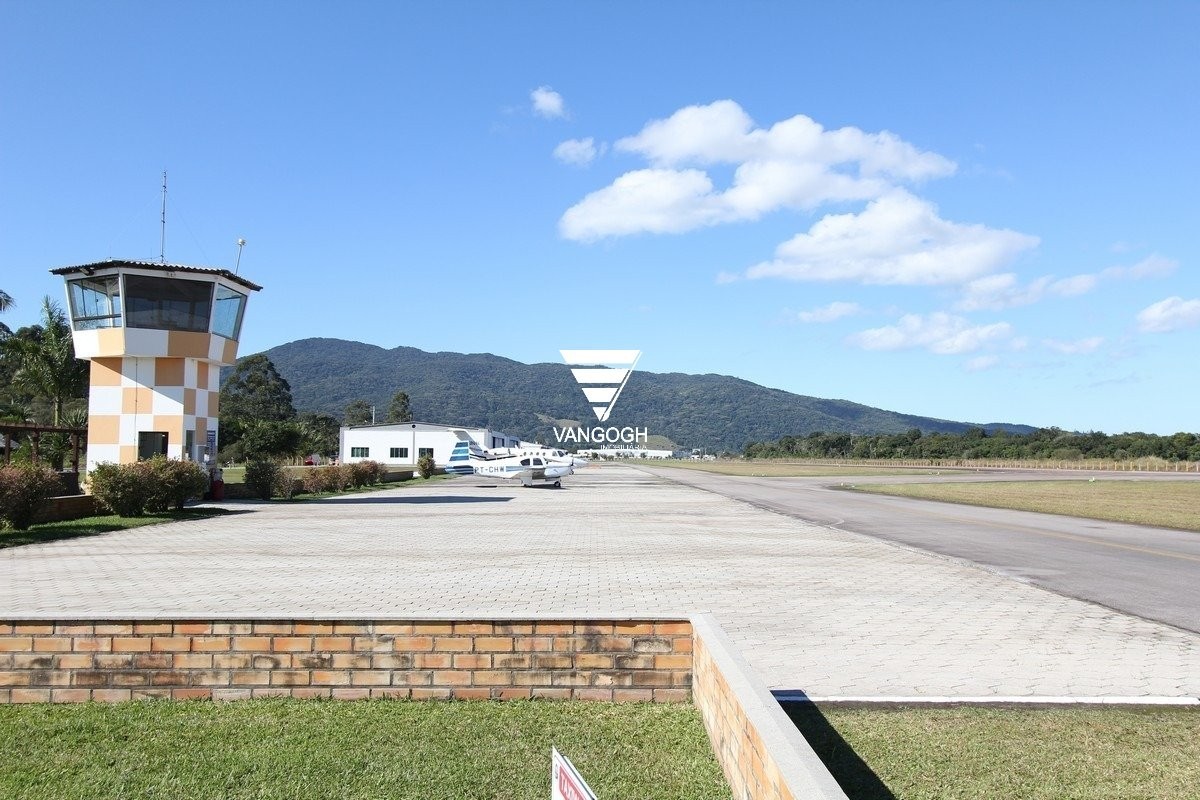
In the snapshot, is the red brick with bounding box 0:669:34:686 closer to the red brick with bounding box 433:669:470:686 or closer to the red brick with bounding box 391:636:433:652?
the red brick with bounding box 391:636:433:652

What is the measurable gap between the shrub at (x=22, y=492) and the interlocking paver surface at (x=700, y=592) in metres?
1.92

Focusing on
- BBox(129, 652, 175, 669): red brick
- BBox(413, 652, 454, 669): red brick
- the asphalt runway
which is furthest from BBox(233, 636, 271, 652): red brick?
the asphalt runway

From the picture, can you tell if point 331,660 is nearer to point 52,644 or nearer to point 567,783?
point 52,644

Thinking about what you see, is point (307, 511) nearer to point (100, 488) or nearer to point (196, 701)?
point (100, 488)

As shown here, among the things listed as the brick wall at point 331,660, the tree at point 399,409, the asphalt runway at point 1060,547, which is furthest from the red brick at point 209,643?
the tree at point 399,409

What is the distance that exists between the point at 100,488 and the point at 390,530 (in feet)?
26.5

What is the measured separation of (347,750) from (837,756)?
248 cm

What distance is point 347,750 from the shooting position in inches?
180

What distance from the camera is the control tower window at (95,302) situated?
26.4 meters

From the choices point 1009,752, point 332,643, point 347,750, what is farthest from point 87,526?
point 1009,752

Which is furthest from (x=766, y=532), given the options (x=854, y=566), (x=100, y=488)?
(x=100, y=488)

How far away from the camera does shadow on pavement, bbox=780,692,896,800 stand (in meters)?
4.21

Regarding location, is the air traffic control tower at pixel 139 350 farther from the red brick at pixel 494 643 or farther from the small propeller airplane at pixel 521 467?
the red brick at pixel 494 643

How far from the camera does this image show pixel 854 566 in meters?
13.3
